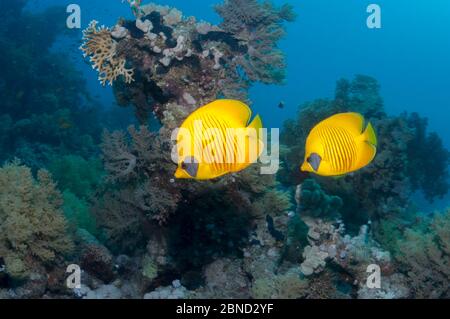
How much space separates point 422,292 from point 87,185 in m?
6.95

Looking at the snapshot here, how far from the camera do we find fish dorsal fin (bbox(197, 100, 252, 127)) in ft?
7.38

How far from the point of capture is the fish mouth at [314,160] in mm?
2445

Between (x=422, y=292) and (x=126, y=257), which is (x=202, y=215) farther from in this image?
(x=422, y=292)

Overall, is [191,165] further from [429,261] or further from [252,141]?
[429,261]

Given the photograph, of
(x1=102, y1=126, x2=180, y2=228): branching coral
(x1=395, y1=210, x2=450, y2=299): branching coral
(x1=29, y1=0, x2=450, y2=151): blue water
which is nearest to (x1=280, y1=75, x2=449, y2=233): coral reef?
(x1=395, y1=210, x2=450, y2=299): branching coral

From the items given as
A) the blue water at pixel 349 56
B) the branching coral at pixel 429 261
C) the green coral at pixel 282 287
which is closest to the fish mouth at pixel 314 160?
the green coral at pixel 282 287

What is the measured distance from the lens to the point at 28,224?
4113 mm

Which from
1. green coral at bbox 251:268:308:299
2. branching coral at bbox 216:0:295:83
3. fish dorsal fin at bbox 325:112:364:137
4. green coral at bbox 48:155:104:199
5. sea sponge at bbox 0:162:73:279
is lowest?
green coral at bbox 251:268:308:299

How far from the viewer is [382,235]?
5.81 m

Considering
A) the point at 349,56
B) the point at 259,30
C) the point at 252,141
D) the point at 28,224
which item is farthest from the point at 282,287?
the point at 349,56

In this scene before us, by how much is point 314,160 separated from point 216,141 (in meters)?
0.69

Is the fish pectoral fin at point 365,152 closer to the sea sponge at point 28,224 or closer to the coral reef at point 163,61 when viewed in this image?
the coral reef at point 163,61

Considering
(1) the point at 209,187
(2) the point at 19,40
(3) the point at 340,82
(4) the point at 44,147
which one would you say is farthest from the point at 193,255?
(2) the point at 19,40

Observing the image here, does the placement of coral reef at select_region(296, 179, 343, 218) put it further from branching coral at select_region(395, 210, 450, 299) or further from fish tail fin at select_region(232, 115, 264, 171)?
fish tail fin at select_region(232, 115, 264, 171)
